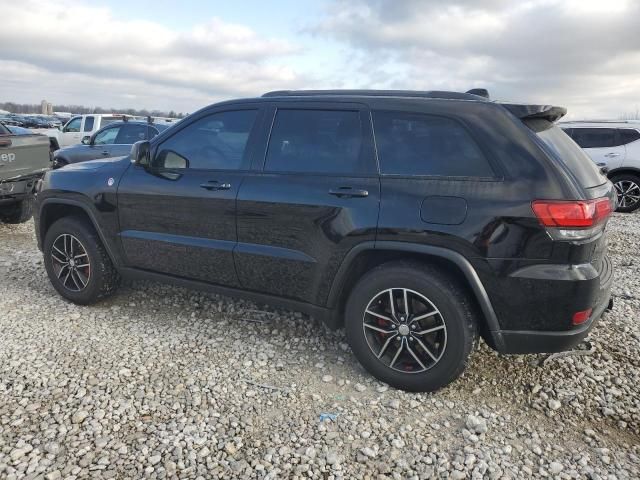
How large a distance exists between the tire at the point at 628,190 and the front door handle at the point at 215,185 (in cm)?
932

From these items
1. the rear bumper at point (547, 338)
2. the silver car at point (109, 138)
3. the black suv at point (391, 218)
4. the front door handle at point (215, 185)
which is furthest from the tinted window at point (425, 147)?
the silver car at point (109, 138)

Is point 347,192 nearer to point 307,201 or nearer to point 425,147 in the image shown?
point 307,201

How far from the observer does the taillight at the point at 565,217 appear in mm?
2516

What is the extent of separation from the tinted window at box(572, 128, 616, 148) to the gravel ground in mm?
7581

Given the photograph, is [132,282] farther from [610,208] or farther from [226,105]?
[610,208]

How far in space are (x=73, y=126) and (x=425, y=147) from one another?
15.3 metres

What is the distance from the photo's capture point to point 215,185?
3.45 metres

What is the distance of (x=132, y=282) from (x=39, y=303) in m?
0.83

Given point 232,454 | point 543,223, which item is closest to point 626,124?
point 543,223

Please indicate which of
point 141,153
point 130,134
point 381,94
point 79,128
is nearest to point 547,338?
point 381,94

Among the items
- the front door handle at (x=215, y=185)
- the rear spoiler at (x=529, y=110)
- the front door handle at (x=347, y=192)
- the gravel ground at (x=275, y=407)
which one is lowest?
the gravel ground at (x=275, y=407)

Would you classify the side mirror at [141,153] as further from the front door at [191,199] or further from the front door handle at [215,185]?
the front door handle at [215,185]

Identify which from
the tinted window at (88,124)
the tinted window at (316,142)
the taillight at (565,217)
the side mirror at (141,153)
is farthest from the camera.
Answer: the tinted window at (88,124)

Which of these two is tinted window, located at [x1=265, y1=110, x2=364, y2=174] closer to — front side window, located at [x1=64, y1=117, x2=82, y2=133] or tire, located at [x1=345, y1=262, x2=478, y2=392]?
tire, located at [x1=345, y1=262, x2=478, y2=392]
